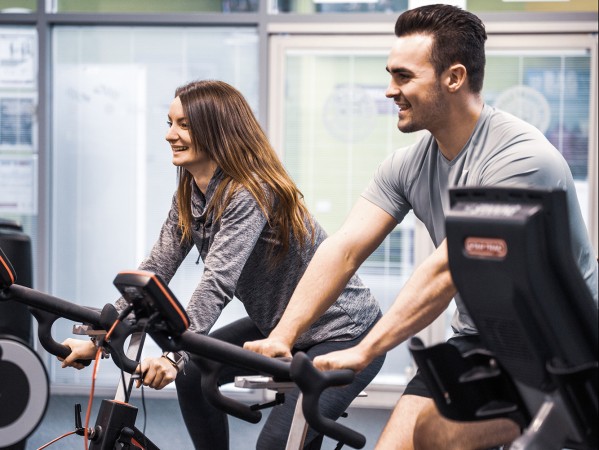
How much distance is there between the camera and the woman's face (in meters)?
2.47

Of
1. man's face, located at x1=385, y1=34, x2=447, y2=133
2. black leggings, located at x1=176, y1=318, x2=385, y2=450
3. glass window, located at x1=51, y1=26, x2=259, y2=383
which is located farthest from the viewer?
glass window, located at x1=51, y1=26, x2=259, y2=383

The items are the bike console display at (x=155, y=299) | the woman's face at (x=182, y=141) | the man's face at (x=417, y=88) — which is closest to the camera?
the bike console display at (x=155, y=299)

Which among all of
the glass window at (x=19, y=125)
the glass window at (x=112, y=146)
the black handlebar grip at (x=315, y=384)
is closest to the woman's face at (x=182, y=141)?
the black handlebar grip at (x=315, y=384)

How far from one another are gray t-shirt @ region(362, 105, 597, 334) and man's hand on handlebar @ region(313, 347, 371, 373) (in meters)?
0.38

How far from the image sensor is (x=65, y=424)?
15.1 feet

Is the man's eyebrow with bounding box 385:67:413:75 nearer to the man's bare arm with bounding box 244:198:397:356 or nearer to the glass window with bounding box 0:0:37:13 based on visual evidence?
the man's bare arm with bounding box 244:198:397:356

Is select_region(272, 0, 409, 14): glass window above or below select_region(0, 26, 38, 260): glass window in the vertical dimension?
above

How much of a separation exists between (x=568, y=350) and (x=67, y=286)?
14.8ft

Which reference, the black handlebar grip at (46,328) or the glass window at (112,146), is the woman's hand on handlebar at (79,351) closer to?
the black handlebar grip at (46,328)

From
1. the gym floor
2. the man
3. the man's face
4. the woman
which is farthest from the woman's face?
the gym floor

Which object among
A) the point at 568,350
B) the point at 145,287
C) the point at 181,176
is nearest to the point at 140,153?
the point at 181,176

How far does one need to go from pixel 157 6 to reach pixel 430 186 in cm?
357

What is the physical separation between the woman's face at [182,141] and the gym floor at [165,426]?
1820mm

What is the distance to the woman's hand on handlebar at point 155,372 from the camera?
77.7 inches
